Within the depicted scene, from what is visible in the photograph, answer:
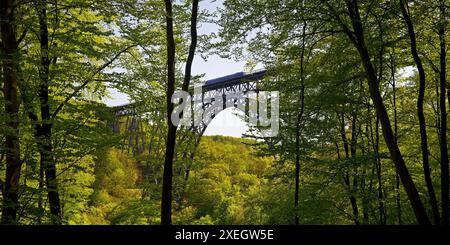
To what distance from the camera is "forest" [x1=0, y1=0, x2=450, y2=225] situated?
7.19 meters

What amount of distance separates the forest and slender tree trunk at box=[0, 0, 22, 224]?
24 mm

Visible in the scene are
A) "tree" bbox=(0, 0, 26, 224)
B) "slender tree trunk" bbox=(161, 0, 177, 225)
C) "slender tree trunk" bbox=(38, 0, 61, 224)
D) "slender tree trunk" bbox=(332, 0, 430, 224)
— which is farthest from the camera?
"slender tree trunk" bbox=(161, 0, 177, 225)

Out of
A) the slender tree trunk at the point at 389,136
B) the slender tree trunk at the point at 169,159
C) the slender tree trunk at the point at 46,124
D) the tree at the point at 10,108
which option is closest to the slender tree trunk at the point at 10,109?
the tree at the point at 10,108

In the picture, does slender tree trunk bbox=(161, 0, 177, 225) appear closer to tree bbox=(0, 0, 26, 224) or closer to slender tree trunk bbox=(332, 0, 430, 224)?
tree bbox=(0, 0, 26, 224)

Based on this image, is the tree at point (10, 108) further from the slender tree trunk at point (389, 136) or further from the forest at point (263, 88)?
the slender tree trunk at point (389, 136)

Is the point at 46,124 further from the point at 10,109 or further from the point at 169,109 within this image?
the point at 169,109

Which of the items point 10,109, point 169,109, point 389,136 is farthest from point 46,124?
point 389,136

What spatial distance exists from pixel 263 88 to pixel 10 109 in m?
8.57

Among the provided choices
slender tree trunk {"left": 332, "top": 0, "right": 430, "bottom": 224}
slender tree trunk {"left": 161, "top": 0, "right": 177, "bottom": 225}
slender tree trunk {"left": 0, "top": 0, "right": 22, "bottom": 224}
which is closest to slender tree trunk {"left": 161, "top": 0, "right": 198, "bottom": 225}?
slender tree trunk {"left": 161, "top": 0, "right": 177, "bottom": 225}

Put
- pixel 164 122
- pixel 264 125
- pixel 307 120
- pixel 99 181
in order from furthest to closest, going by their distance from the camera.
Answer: pixel 99 181, pixel 164 122, pixel 264 125, pixel 307 120

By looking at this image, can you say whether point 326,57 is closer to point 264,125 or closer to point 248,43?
point 248,43

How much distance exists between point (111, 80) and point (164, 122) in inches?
212
